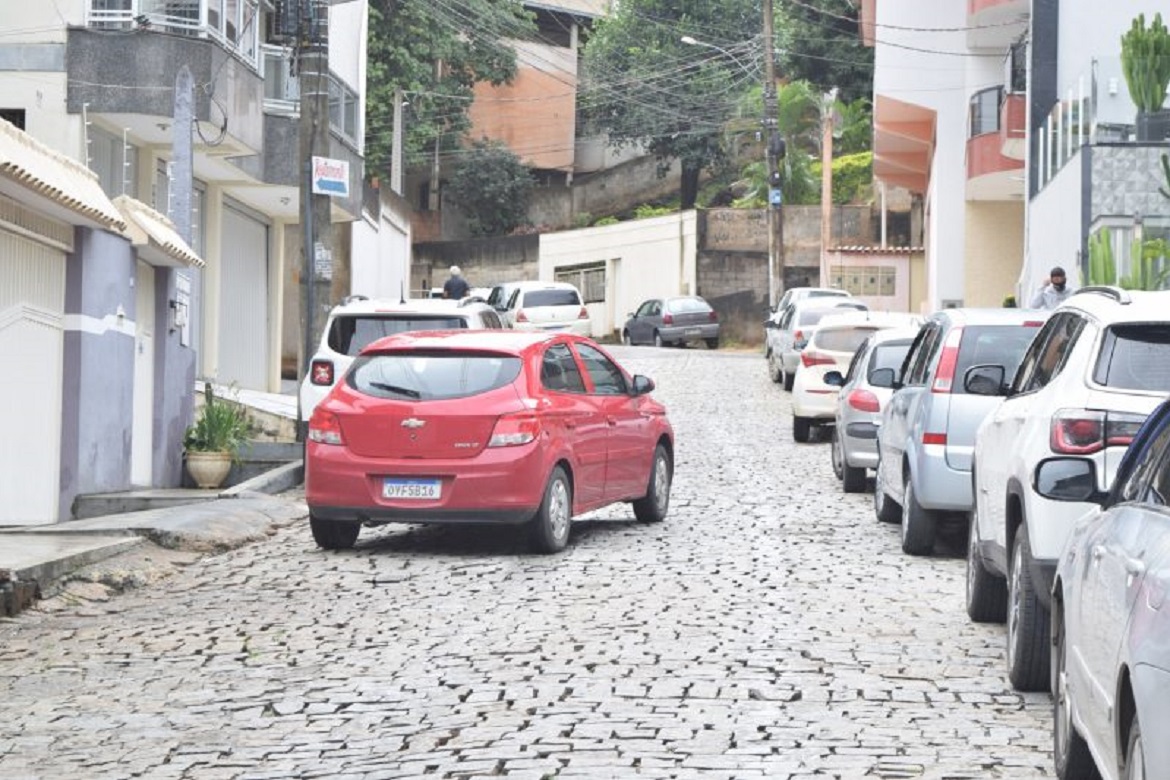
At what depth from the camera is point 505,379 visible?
15.1 m

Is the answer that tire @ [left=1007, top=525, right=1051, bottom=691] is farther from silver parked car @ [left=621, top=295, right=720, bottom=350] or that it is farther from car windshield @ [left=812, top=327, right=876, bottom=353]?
silver parked car @ [left=621, top=295, right=720, bottom=350]

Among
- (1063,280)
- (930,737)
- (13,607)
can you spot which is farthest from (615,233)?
(930,737)

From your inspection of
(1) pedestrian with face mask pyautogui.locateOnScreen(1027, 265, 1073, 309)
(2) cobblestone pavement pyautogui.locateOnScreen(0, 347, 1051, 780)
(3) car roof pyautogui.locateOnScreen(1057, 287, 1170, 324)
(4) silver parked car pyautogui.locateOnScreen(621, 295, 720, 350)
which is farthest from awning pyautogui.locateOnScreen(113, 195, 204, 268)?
(4) silver parked car pyautogui.locateOnScreen(621, 295, 720, 350)

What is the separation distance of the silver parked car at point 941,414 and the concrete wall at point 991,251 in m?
30.6

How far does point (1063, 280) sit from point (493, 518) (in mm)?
12492

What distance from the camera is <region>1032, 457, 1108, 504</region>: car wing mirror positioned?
7.54 metres

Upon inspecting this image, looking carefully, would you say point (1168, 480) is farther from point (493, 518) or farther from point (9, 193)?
point (9, 193)

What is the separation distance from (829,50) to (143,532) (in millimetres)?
52604

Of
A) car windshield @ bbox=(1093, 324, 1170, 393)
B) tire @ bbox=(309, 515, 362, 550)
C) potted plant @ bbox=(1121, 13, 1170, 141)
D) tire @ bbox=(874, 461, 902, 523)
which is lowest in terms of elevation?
tire @ bbox=(309, 515, 362, 550)

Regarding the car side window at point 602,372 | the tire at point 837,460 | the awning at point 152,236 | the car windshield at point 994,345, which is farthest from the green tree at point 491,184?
the car windshield at point 994,345

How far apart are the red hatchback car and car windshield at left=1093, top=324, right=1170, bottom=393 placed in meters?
5.85

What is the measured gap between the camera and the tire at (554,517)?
14.8 metres

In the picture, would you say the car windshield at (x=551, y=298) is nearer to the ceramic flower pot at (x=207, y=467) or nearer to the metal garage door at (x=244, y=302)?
the metal garage door at (x=244, y=302)

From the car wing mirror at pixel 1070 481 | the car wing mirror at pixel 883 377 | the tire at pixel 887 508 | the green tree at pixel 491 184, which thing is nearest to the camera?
the car wing mirror at pixel 1070 481
